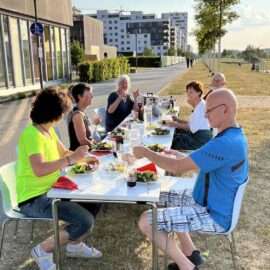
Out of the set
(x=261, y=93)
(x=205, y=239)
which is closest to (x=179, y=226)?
(x=205, y=239)

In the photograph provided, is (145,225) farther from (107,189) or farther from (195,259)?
(195,259)

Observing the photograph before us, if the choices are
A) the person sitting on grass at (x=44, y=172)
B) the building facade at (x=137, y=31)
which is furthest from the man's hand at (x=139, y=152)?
the building facade at (x=137, y=31)

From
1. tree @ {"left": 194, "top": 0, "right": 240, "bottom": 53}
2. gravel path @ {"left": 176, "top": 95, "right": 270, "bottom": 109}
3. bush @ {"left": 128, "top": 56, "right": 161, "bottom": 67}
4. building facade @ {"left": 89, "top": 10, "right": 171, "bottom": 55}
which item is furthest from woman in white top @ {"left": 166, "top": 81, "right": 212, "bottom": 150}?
building facade @ {"left": 89, "top": 10, "right": 171, "bottom": 55}

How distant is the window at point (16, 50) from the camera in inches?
610

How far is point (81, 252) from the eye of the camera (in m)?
2.85

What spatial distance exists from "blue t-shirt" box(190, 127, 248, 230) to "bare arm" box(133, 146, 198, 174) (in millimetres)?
55

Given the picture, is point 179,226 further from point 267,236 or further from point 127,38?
point 127,38

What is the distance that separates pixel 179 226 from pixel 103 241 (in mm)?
1120

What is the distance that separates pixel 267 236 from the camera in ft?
10.6

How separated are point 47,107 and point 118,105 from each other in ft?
8.92

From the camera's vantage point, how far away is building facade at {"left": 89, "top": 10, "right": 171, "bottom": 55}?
12323cm

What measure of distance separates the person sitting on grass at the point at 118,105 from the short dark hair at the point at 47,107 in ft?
8.50

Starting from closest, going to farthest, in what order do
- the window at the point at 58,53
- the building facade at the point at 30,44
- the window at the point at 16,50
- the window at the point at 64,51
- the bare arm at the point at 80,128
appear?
the bare arm at the point at 80,128, the building facade at the point at 30,44, the window at the point at 16,50, the window at the point at 58,53, the window at the point at 64,51

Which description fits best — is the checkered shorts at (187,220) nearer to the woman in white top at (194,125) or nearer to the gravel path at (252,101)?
the woman in white top at (194,125)
